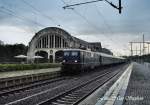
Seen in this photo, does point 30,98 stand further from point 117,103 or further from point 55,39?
point 55,39

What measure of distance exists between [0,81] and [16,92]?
432 centimetres

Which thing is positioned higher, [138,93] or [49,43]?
[49,43]

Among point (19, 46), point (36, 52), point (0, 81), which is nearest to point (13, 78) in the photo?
point (0, 81)

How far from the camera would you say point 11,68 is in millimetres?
38875

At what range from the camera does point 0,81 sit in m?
24.5

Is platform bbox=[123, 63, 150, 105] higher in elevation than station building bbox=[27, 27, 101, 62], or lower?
lower

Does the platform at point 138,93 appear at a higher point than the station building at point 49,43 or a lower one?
lower

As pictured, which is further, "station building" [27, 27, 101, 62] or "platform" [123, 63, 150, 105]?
"station building" [27, 27, 101, 62]

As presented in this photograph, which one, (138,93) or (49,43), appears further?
(49,43)

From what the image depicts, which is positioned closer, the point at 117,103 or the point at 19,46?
the point at 117,103

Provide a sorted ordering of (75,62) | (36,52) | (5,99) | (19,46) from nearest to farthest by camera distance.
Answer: (5,99) → (75,62) → (19,46) → (36,52)

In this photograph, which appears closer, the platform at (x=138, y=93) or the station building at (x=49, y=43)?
the platform at (x=138, y=93)

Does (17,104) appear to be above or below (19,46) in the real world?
below

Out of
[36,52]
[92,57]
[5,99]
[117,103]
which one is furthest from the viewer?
[36,52]
